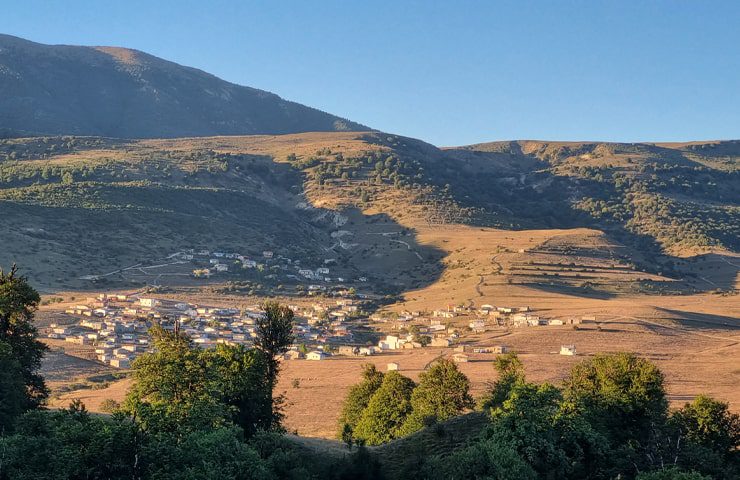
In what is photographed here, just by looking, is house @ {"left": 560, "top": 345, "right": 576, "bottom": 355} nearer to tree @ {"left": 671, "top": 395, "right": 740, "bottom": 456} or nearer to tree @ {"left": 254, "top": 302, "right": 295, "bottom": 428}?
tree @ {"left": 671, "top": 395, "right": 740, "bottom": 456}

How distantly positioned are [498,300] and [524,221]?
72047 millimetres

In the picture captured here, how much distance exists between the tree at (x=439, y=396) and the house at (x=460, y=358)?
73.6 feet

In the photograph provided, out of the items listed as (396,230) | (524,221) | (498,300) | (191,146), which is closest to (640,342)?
(498,300)

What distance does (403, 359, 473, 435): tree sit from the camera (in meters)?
38.8

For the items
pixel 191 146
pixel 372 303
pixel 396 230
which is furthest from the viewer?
pixel 191 146

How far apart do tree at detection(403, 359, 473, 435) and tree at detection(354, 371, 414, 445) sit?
78cm

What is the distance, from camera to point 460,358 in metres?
64.8

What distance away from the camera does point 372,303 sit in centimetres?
10144

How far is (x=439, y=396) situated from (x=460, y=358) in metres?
25.4

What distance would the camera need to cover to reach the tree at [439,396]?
38.8 metres

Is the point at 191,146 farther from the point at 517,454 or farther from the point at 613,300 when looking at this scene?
the point at 517,454

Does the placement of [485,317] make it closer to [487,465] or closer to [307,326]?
[307,326]

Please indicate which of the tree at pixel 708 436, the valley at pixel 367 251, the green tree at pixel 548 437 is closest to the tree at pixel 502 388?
the green tree at pixel 548 437

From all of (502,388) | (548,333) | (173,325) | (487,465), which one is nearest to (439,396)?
(502,388)
